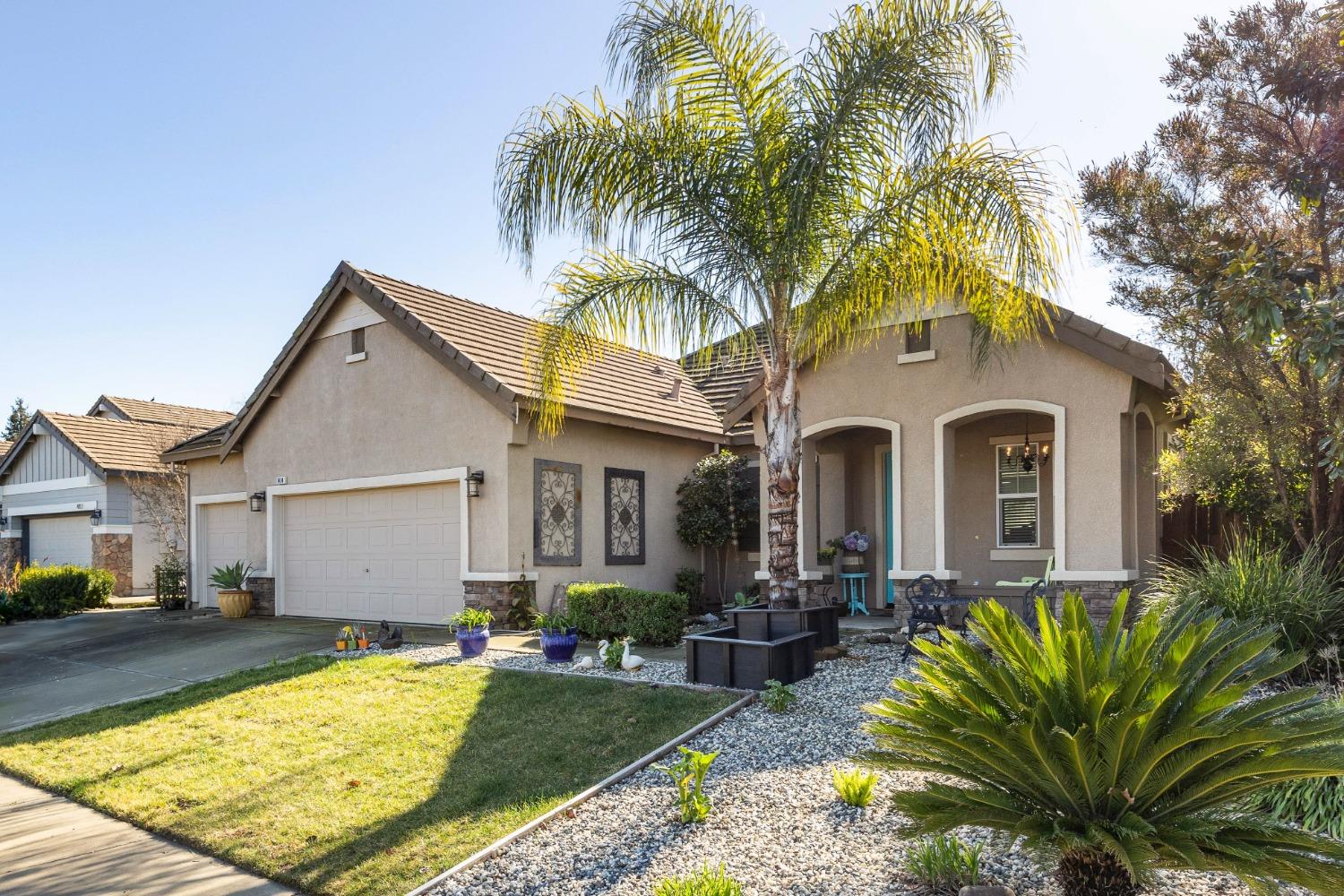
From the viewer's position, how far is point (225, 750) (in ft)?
25.0

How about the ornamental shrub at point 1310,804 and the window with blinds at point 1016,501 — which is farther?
the window with blinds at point 1016,501

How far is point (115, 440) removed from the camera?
80.0ft

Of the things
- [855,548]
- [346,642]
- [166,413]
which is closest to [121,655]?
[346,642]

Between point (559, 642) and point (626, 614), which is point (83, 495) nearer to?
Answer: point (626, 614)

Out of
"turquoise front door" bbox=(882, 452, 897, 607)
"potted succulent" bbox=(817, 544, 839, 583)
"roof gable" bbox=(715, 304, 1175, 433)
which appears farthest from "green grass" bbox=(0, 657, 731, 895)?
"turquoise front door" bbox=(882, 452, 897, 607)

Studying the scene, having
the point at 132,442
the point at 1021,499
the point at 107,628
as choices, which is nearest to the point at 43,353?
the point at 132,442

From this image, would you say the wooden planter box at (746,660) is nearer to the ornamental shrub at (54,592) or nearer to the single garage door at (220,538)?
the single garage door at (220,538)

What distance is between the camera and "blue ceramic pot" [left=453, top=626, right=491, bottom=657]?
410 inches

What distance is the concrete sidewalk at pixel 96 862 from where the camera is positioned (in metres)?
5.12

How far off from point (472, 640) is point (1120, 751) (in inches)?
317

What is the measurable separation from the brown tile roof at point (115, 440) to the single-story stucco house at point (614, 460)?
744 centimetres

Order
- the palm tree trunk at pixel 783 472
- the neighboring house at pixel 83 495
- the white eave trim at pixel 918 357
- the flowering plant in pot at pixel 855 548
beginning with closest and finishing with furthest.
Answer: the palm tree trunk at pixel 783 472 → the white eave trim at pixel 918 357 → the flowering plant in pot at pixel 855 548 → the neighboring house at pixel 83 495

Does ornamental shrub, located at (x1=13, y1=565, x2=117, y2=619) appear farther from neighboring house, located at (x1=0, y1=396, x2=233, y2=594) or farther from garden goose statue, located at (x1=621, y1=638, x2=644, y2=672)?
garden goose statue, located at (x1=621, y1=638, x2=644, y2=672)

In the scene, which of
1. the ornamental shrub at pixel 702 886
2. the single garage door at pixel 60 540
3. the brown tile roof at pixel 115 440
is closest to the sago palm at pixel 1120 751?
the ornamental shrub at pixel 702 886
